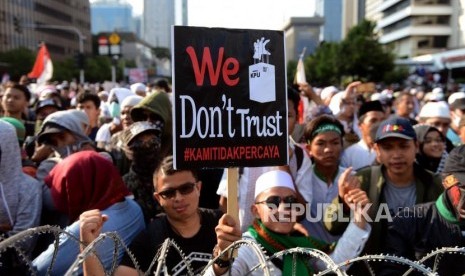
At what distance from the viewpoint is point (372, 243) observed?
3.07 metres

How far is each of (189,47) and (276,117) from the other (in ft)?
1.70

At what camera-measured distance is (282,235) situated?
A: 2.88m

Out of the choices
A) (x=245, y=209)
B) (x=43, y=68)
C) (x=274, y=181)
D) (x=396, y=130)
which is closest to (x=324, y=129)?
(x=396, y=130)

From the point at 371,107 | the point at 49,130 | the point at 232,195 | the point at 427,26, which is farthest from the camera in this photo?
the point at 427,26

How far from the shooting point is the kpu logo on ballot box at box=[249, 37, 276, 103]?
2535 mm

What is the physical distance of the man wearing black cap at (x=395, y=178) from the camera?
10.8 feet

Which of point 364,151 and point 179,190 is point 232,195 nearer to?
point 179,190

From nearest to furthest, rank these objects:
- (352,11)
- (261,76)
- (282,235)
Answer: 1. (261,76)
2. (282,235)
3. (352,11)

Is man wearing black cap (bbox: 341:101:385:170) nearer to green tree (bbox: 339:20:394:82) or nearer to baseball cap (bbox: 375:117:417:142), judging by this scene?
baseball cap (bbox: 375:117:417:142)

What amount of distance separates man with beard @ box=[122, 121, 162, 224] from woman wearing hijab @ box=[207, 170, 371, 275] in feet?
3.15

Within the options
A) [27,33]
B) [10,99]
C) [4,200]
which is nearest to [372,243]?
[4,200]

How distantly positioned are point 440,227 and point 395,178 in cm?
72

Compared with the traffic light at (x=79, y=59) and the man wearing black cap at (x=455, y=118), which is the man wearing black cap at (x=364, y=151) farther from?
the traffic light at (x=79, y=59)

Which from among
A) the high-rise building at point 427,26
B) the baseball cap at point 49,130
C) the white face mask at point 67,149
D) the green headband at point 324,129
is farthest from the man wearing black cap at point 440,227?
the high-rise building at point 427,26
